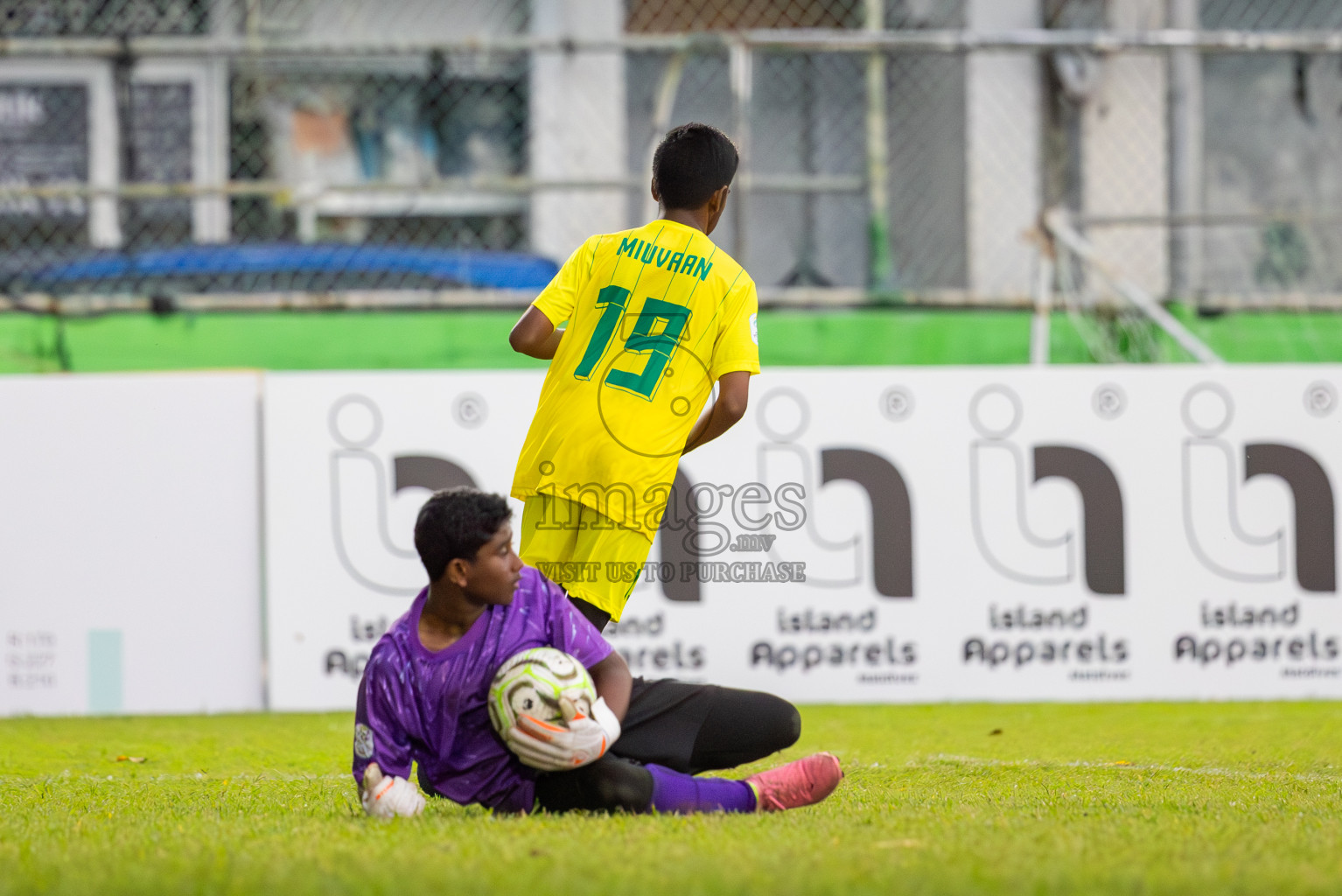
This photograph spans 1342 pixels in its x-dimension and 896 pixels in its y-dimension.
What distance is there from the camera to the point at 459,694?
11.0 feet

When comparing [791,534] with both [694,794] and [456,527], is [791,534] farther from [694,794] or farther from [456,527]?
[456,527]

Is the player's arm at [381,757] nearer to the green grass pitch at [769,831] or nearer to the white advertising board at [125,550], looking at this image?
the green grass pitch at [769,831]

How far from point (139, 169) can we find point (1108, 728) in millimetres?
7699

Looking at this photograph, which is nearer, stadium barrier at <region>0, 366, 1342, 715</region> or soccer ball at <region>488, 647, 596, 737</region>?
soccer ball at <region>488, 647, 596, 737</region>

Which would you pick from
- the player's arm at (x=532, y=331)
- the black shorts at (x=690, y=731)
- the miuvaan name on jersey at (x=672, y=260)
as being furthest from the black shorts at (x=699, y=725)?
the miuvaan name on jersey at (x=672, y=260)

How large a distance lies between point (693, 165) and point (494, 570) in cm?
134

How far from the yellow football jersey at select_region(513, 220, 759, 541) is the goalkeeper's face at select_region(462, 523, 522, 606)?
64 centimetres

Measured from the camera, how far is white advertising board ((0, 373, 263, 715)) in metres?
7.13

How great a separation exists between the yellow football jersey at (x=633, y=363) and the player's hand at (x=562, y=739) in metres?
0.81

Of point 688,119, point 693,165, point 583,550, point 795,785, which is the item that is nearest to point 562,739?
point 795,785

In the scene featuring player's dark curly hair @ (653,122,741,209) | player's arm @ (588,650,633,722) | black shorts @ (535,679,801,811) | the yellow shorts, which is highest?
player's dark curly hair @ (653,122,741,209)

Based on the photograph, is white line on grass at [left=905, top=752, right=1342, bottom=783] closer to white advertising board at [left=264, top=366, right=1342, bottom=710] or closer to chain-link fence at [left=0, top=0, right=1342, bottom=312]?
white advertising board at [left=264, top=366, right=1342, bottom=710]

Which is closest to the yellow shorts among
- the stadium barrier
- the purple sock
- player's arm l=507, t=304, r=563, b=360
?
player's arm l=507, t=304, r=563, b=360

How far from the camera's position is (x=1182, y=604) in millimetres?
7297
